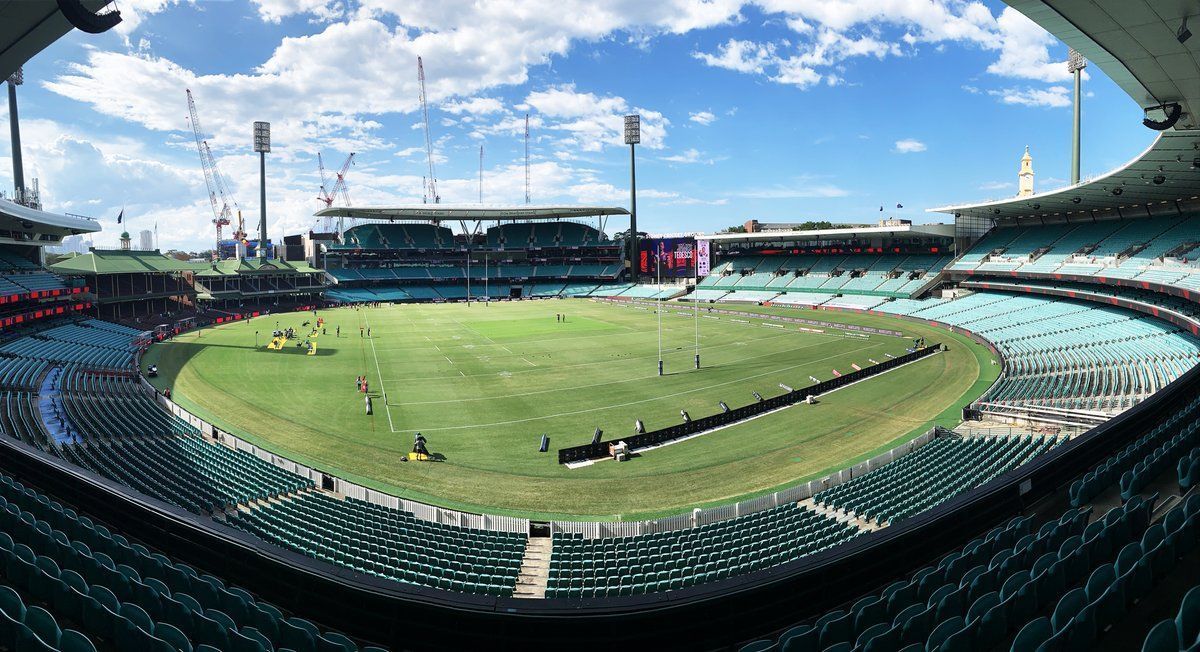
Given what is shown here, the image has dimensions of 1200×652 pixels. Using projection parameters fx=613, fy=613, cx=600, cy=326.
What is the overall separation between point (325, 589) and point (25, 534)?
6050mm

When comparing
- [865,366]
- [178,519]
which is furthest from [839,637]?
[865,366]

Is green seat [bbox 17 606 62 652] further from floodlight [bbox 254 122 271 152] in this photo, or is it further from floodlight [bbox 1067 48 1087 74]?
floodlight [bbox 254 122 271 152]

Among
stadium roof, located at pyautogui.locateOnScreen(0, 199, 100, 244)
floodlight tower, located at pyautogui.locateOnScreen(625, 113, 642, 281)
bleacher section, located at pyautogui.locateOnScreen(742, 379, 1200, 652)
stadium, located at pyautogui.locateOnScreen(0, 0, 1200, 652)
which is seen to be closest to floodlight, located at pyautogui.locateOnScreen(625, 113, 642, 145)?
floodlight tower, located at pyautogui.locateOnScreen(625, 113, 642, 281)

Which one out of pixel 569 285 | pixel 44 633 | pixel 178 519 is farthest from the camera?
pixel 569 285

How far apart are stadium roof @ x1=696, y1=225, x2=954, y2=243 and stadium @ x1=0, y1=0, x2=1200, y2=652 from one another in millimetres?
6270

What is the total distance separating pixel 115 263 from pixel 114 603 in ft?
291

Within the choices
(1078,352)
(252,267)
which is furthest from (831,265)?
(252,267)

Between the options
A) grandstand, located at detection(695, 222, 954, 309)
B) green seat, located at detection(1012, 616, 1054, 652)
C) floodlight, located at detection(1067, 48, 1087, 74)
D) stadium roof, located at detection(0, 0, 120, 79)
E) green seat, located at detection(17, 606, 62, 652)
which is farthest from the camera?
grandstand, located at detection(695, 222, 954, 309)

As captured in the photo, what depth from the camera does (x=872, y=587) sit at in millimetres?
10797

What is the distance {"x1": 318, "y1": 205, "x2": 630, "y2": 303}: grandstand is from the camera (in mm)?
131875

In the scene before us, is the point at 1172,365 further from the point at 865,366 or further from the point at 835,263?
the point at 835,263

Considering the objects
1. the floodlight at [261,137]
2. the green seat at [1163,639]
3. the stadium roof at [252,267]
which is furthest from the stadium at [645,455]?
the floodlight at [261,137]

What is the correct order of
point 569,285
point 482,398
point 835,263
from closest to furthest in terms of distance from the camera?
1. point 482,398
2. point 835,263
3. point 569,285

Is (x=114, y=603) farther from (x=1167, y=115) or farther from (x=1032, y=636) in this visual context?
(x=1167, y=115)
